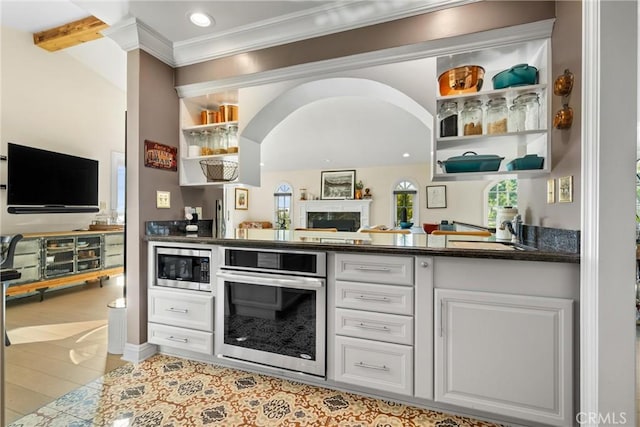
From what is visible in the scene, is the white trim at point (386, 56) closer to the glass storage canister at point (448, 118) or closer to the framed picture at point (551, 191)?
the glass storage canister at point (448, 118)

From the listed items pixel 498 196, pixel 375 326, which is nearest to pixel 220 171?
pixel 375 326

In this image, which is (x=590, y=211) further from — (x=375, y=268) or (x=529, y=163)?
(x=375, y=268)

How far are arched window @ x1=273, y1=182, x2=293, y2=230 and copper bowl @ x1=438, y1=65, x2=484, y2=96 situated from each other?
8.12m

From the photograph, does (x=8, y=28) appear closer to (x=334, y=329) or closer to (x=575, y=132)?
(x=334, y=329)

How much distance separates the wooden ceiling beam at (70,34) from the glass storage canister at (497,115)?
152 inches

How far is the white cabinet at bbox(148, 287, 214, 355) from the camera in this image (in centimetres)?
211

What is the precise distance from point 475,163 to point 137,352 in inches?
106

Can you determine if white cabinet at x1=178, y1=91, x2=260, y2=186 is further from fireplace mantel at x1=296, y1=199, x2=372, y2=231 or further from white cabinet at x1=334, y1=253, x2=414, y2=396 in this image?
fireplace mantel at x1=296, y1=199, x2=372, y2=231

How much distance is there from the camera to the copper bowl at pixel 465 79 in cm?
185

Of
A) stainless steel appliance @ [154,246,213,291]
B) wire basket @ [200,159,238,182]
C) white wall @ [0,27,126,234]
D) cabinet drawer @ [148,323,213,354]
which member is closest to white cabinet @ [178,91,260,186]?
wire basket @ [200,159,238,182]

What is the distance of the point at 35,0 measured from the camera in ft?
10.0

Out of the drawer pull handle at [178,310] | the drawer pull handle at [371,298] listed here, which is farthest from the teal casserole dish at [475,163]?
the drawer pull handle at [178,310]

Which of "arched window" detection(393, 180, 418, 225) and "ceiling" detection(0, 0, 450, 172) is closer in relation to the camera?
"ceiling" detection(0, 0, 450, 172)

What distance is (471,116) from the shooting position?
195cm
